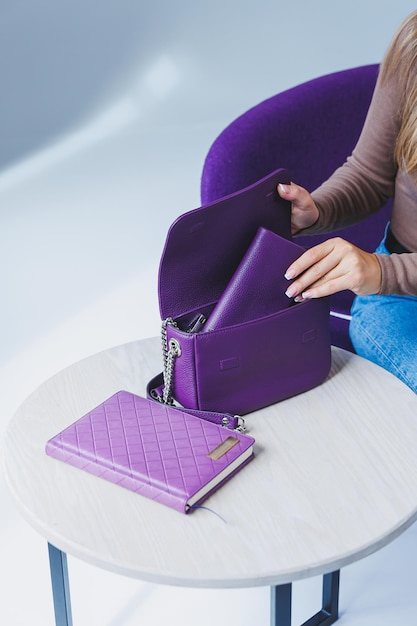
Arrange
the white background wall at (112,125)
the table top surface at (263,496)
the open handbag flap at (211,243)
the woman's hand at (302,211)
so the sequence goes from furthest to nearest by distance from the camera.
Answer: the white background wall at (112,125) < the woman's hand at (302,211) < the open handbag flap at (211,243) < the table top surface at (263,496)

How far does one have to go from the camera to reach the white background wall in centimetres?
248

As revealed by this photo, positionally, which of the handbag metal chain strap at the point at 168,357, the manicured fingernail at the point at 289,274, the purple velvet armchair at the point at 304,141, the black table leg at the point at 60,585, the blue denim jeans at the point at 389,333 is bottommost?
the black table leg at the point at 60,585

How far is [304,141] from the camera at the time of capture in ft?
5.95

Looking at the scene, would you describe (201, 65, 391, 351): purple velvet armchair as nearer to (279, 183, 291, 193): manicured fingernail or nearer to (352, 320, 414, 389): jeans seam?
(352, 320, 414, 389): jeans seam

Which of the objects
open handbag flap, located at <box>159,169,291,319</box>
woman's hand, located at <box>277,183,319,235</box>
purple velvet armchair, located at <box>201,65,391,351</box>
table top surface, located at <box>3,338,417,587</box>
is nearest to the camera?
table top surface, located at <box>3,338,417,587</box>

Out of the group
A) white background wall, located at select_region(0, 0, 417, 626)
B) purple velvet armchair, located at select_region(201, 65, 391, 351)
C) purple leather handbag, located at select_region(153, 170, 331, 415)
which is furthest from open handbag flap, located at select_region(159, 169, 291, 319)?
white background wall, located at select_region(0, 0, 417, 626)

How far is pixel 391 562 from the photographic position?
158 centimetres

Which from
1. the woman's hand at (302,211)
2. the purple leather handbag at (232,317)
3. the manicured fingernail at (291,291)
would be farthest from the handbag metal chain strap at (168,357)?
the woman's hand at (302,211)

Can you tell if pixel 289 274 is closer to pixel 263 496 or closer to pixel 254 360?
pixel 254 360

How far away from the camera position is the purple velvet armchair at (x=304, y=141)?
170cm

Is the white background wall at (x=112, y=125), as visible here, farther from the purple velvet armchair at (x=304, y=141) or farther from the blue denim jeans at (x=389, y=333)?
the blue denim jeans at (x=389, y=333)

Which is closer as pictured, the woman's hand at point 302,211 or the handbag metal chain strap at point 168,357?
the handbag metal chain strap at point 168,357

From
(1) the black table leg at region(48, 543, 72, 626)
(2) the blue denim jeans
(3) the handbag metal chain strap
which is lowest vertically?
(1) the black table leg at region(48, 543, 72, 626)

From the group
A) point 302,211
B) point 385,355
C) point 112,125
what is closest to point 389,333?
point 385,355
